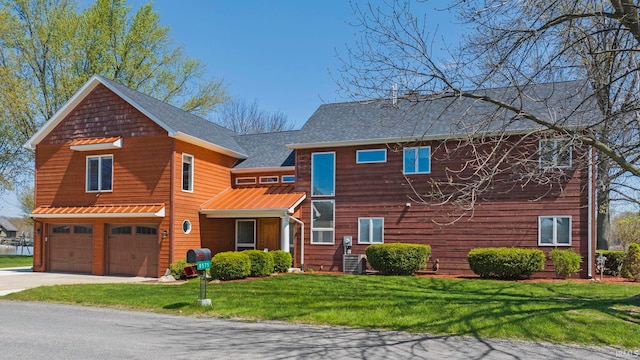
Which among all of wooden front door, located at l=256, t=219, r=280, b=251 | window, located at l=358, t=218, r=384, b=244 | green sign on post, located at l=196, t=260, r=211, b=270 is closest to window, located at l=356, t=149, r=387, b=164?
window, located at l=358, t=218, r=384, b=244

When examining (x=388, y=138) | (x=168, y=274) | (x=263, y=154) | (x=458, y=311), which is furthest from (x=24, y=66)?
(x=458, y=311)

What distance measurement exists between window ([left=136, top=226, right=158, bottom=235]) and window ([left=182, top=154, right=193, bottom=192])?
192 centimetres

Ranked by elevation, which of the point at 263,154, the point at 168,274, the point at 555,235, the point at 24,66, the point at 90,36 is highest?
the point at 90,36

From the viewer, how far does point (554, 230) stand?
17.0 m

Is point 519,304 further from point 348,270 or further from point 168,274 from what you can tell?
point 168,274

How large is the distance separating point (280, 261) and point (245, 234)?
16.0ft

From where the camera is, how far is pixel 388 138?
61.3 ft

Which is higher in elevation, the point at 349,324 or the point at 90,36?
the point at 90,36

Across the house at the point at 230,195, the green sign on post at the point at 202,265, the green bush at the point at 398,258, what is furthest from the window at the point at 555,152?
the green bush at the point at 398,258

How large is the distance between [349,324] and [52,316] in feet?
20.8

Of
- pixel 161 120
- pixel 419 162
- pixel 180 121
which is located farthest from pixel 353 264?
pixel 180 121

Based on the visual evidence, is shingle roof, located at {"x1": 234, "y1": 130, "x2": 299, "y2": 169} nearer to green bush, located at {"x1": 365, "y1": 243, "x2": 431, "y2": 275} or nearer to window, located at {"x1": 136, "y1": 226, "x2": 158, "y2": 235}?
window, located at {"x1": 136, "y1": 226, "x2": 158, "y2": 235}

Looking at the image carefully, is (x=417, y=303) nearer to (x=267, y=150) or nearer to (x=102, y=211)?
(x=102, y=211)

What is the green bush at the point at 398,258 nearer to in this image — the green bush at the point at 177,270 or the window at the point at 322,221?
the window at the point at 322,221
